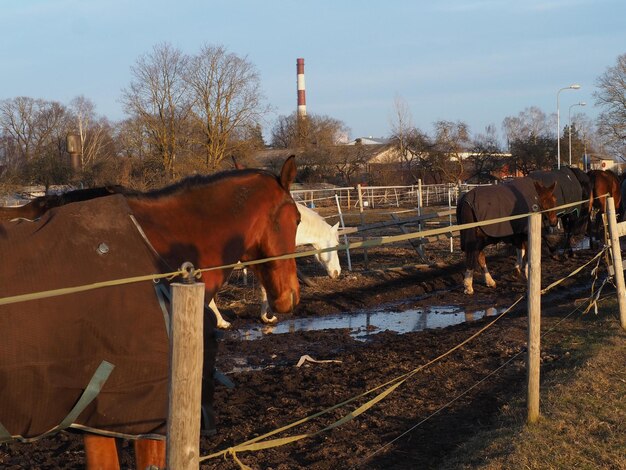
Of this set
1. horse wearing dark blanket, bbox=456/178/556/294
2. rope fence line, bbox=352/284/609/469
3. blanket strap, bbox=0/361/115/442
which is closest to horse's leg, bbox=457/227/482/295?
horse wearing dark blanket, bbox=456/178/556/294

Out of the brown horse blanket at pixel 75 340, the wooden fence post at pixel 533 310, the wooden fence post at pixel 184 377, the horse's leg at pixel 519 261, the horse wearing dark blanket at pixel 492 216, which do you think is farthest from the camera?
the horse's leg at pixel 519 261

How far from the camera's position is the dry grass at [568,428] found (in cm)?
429

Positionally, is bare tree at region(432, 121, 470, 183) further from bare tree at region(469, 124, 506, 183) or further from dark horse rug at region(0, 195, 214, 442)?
dark horse rug at region(0, 195, 214, 442)

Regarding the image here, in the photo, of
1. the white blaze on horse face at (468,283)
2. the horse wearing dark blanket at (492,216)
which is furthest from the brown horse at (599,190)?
the white blaze on horse face at (468,283)

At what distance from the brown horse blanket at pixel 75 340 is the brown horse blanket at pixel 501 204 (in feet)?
31.1

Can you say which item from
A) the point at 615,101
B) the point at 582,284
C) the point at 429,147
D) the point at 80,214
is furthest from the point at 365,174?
the point at 80,214

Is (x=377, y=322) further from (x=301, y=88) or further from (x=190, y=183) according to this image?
(x=301, y=88)

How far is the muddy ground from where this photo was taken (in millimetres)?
4832

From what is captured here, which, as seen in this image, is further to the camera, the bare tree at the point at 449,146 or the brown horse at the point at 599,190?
the bare tree at the point at 449,146

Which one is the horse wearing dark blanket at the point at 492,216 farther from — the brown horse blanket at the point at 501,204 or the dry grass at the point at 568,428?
the dry grass at the point at 568,428

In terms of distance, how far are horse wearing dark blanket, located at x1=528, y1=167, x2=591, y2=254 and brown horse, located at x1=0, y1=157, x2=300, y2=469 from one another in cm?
1068

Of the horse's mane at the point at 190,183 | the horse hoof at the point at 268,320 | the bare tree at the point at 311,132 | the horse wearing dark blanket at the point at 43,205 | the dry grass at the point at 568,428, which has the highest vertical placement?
the bare tree at the point at 311,132

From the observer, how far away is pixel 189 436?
2494 mm

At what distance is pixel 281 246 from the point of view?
170 inches
